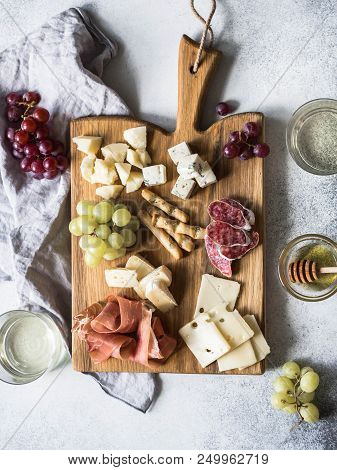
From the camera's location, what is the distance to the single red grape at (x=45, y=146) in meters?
1.44

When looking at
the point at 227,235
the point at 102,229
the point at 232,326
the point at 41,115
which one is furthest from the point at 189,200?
the point at 41,115

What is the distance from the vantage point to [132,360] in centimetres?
147

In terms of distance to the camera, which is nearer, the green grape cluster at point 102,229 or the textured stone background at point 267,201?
the green grape cluster at point 102,229

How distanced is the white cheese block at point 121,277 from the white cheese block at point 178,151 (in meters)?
0.32

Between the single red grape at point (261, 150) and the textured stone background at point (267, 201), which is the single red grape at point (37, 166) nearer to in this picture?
the textured stone background at point (267, 201)

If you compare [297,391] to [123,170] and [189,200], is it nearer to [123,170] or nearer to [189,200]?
[189,200]

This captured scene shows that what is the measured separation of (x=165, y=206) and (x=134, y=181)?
0.11 m

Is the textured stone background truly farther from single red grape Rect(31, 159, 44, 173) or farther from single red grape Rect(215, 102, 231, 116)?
single red grape Rect(31, 159, 44, 173)

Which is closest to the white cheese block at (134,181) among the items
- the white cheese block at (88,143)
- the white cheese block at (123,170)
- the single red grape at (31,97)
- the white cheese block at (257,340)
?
the white cheese block at (123,170)

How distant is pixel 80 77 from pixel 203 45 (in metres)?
0.34

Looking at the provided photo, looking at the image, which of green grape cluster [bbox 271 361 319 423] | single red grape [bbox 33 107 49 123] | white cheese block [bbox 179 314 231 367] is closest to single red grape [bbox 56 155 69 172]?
single red grape [bbox 33 107 49 123]

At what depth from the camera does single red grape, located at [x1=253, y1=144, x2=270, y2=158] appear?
141cm

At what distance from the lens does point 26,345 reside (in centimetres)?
150

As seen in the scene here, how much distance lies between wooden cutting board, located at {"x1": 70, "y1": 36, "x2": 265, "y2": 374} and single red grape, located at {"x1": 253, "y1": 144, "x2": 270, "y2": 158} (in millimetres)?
33
